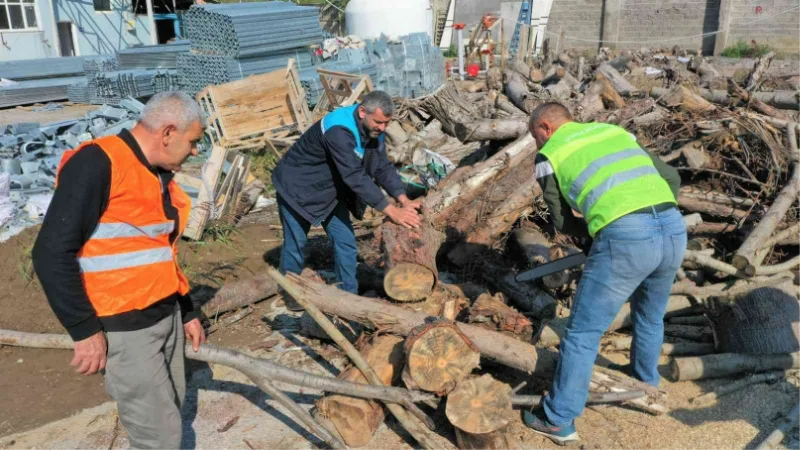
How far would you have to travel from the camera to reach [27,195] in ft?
24.6

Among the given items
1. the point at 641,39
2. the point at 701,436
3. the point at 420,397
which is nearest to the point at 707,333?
the point at 701,436

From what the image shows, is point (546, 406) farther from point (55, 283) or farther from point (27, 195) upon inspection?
point (27, 195)

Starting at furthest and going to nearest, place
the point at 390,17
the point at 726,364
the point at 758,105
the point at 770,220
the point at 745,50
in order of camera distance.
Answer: the point at 745,50
the point at 390,17
the point at 758,105
the point at 770,220
the point at 726,364

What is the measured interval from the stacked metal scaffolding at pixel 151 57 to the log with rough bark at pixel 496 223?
935cm

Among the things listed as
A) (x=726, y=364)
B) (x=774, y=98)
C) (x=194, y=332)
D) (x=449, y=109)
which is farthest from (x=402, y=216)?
(x=774, y=98)

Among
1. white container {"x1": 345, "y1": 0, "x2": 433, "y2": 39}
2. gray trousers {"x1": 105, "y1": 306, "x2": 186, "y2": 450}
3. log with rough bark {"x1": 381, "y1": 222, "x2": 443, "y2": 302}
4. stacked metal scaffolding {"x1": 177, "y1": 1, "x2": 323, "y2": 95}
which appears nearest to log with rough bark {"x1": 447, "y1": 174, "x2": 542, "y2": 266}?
log with rough bark {"x1": 381, "y1": 222, "x2": 443, "y2": 302}

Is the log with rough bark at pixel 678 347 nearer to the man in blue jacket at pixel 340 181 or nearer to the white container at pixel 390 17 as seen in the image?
the man in blue jacket at pixel 340 181

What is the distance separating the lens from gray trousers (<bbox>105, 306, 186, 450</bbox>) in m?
2.81

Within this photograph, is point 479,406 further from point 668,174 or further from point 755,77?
point 755,77

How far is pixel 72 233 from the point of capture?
249cm

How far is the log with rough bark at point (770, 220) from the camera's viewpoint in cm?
473

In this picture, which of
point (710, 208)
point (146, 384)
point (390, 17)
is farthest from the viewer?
point (390, 17)

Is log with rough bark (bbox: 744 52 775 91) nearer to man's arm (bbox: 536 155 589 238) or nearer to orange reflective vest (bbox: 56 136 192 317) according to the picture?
man's arm (bbox: 536 155 589 238)

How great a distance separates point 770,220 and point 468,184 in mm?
2563
